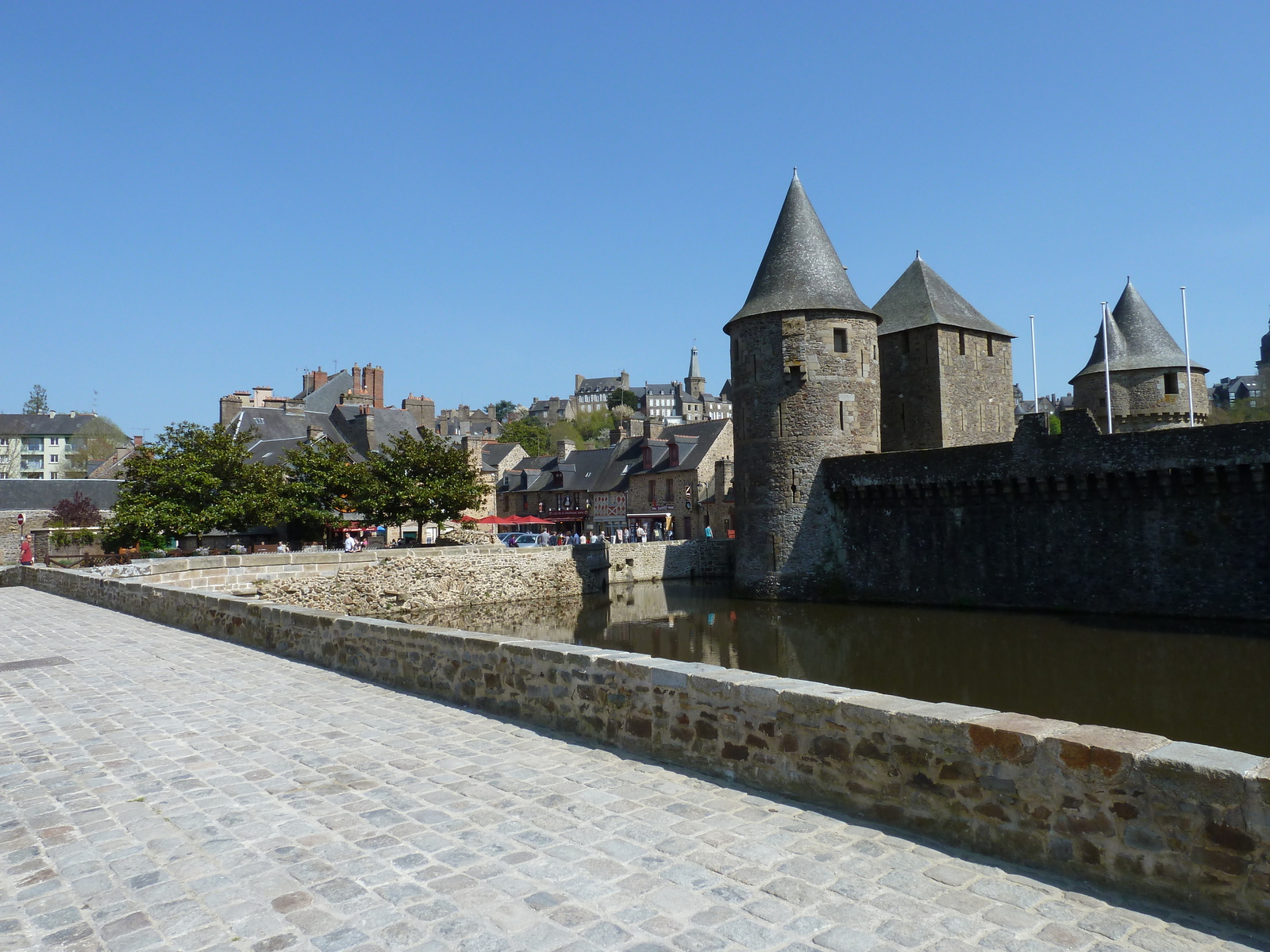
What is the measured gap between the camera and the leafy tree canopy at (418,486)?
2786 centimetres

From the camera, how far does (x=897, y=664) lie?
14031 mm

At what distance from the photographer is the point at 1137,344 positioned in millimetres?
31062

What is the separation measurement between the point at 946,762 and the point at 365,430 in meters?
36.3

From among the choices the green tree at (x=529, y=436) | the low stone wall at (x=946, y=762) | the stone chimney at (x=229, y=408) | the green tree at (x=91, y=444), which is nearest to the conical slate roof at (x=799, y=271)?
Answer: the low stone wall at (x=946, y=762)

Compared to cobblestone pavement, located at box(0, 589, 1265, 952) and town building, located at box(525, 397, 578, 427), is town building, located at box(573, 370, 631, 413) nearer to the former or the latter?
town building, located at box(525, 397, 578, 427)

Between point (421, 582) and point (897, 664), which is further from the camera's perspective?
point (421, 582)

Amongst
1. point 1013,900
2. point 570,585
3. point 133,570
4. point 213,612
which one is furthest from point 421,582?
point 1013,900

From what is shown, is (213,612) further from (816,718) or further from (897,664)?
(897,664)

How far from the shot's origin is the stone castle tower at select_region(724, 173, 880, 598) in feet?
78.5

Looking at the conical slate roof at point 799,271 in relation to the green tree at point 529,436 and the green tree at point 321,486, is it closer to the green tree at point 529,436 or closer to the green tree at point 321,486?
the green tree at point 321,486

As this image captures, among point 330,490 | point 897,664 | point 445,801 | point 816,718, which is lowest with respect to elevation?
point 897,664

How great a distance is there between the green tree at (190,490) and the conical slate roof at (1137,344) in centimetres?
2941

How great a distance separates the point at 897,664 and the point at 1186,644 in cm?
533

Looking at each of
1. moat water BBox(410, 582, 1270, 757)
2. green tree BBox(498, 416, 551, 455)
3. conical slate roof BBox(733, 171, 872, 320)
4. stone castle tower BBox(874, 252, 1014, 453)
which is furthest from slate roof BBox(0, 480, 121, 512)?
green tree BBox(498, 416, 551, 455)
